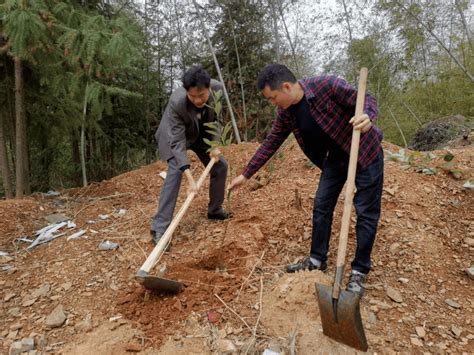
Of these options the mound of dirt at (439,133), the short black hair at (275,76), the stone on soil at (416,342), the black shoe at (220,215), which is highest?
the short black hair at (275,76)

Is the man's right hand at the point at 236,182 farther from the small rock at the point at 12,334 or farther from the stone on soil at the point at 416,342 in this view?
the small rock at the point at 12,334

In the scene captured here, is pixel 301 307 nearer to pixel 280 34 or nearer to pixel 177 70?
pixel 280 34

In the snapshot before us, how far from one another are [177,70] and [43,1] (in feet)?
21.7

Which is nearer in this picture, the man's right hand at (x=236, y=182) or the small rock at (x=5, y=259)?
the man's right hand at (x=236, y=182)

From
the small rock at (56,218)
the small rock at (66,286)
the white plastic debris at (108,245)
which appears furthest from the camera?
the small rock at (56,218)

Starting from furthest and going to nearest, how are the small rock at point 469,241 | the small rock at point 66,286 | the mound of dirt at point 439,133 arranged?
the mound of dirt at point 439,133 < the small rock at point 469,241 < the small rock at point 66,286

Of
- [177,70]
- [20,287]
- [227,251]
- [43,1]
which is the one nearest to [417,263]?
[227,251]

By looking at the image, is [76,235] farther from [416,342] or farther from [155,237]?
[416,342]

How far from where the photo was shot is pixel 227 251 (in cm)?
269

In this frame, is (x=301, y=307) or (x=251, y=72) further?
(x=251, y=72)

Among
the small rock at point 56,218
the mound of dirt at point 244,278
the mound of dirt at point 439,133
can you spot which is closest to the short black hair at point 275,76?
the mound of dirt at point 244,278

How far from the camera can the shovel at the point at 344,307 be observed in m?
1.69

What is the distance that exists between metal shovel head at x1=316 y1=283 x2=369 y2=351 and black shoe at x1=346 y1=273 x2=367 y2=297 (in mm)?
410

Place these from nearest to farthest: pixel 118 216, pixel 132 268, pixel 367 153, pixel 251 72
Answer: pixel 367 153
pixel 132 268
pixel 118 216
pixel 251 72
